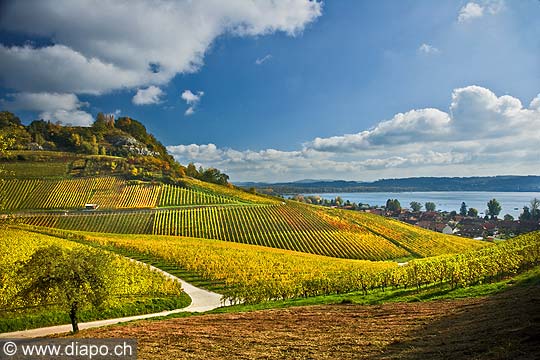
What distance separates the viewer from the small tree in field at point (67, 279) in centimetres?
2231

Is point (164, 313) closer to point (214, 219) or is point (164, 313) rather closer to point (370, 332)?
point (370, 332)

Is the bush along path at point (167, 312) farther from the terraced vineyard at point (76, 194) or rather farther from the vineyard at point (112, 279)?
the terraced vineyard at point (76, 194)

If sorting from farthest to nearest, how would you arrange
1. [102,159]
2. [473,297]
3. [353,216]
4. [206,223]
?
[102,159] < [353,216] < [206,223] < [473,297]

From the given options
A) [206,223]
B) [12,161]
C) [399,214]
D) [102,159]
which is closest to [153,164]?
[102,159]

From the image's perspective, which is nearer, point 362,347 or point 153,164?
point 362,347

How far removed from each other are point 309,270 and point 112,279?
2963 centimetres

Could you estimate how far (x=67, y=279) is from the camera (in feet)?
73.8

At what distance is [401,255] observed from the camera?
78.1 metres

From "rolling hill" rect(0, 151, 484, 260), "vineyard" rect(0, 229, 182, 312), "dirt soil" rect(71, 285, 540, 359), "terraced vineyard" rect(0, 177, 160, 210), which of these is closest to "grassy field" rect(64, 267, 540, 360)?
"dirt soil" rect(71, 285, 540, 359)

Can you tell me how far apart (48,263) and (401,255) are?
233ft

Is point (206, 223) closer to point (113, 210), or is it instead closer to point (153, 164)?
point (113, 210)

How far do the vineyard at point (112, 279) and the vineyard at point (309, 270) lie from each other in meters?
7.17

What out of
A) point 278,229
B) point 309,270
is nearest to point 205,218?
point 278,229

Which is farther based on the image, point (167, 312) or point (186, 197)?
point (186, 197)
